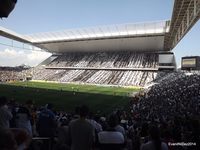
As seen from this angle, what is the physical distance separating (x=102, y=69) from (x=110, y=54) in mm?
8224

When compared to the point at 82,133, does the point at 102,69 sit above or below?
above

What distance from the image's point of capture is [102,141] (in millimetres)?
5633

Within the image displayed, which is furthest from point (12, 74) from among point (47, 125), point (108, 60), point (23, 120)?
point (23, 120)

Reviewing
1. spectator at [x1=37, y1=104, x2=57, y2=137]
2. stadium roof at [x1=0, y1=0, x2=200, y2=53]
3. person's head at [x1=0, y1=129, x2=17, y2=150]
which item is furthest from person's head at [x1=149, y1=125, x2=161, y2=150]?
stadium roof at [x1=0, y1=0, x2=200, y2=53]

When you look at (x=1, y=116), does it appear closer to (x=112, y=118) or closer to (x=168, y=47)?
(x=112, y=118)

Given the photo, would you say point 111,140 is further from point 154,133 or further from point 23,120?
point 23,120

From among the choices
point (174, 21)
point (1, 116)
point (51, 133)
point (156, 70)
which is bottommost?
point (51, 133)

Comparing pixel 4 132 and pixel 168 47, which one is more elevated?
pixel 168 47

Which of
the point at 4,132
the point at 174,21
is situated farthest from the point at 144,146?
the point at 174,21

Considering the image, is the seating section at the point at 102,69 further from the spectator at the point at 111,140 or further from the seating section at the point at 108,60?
the spectator at the point at 111,140

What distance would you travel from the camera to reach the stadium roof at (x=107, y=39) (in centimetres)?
6844

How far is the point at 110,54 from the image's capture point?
3445 inches

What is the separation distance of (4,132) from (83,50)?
293ft

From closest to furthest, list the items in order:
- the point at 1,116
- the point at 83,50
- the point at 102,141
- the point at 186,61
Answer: the point at 102,141 → the point at 1,116 → the point at 186,61 → the point at 83,50
